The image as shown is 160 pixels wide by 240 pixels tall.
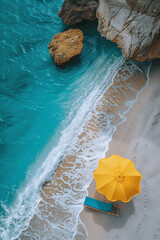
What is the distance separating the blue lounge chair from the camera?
251 inches

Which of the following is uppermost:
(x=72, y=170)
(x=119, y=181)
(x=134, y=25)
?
(x=134, y=25)

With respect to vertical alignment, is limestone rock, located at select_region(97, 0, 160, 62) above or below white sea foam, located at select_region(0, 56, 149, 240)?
above

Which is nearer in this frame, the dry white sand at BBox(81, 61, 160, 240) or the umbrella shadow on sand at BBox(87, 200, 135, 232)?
the dry white sand at BBox(81, 61, 160, 240)

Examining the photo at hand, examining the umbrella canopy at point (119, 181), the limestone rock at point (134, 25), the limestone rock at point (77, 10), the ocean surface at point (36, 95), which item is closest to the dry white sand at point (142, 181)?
the ocean surface at point (36, 95)

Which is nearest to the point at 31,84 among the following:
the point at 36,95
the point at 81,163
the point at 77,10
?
the point at 36,95

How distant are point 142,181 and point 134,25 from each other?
20.4 ft

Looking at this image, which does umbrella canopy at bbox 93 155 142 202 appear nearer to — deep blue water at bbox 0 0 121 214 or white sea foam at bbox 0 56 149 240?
white sea foam at bbox 0 56 149 240

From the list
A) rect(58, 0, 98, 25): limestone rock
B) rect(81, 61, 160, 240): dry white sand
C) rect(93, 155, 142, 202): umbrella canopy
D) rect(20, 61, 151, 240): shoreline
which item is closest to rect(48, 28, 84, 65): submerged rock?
rect(58, 0, 98, 25): limestone rock

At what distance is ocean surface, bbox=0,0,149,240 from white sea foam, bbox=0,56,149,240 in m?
0.05

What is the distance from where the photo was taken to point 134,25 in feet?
24.9

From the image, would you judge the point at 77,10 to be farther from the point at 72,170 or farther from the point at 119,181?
the point at 119,181

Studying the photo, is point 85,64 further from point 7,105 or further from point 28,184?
point 28,184

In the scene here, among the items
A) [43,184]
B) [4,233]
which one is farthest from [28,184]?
[4,233]

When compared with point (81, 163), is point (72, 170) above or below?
below
